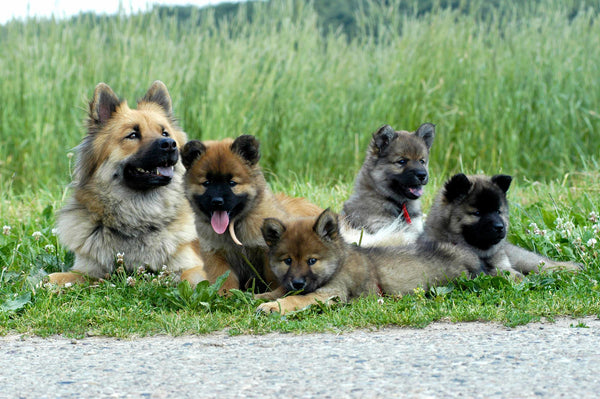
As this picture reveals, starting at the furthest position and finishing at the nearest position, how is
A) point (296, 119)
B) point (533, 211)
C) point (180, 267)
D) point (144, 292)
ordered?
point (296, 119)
point (533, 211)
point (180, 267)
point (144, 292)

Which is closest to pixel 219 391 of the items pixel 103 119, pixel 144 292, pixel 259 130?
pixel 144 292

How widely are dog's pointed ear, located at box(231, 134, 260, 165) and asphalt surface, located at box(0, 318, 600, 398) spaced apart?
152cm

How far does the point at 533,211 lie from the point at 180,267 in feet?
12.3

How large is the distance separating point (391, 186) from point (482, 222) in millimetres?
1188

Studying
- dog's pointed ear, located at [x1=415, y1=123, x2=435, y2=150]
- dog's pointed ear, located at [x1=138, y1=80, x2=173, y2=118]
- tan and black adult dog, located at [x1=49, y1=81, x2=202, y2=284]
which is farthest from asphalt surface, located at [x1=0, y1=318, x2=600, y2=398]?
dog's pointed ear, located at [x1=415, y1=123, x2=435, y2=150]

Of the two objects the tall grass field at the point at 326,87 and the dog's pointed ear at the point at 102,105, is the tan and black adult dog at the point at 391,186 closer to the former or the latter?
the tall grass field at the point at 326,87

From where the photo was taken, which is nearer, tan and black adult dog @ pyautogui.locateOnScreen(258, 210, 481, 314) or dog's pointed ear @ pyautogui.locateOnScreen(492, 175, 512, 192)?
tan and black adult dog @ pyautogui.locateOnScreen(258, 210, 481, 314)

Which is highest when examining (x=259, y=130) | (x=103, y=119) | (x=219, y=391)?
(x=103, y=119)

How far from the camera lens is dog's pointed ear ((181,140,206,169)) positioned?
17.1 feet

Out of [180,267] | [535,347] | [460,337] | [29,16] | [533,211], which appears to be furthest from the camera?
[29,16]

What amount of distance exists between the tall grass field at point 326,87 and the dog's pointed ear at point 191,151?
119 inches

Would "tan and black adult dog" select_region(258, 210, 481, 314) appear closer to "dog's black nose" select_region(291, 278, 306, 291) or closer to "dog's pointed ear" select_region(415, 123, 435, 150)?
"dog's black nose" select_region(291, 278, 306, 291)

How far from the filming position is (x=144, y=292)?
526 centimetres

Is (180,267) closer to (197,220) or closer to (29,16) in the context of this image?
(197,220)
